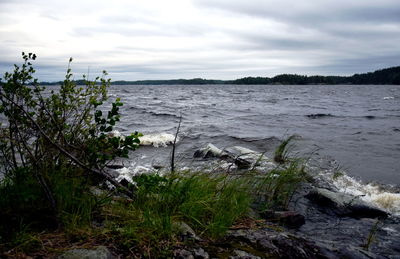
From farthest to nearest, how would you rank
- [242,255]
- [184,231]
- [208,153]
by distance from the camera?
[208,153], [184,231], [242,255]

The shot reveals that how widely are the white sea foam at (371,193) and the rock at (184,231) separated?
4.51 m

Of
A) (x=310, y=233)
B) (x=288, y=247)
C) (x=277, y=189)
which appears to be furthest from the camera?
(x=277, y=189)

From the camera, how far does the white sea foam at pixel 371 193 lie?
6.39m

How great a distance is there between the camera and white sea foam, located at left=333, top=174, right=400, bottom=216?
252 inches

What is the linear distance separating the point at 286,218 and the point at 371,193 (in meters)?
3.55

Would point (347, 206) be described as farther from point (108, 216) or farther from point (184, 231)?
point (108, 216)

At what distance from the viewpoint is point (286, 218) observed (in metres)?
4.89

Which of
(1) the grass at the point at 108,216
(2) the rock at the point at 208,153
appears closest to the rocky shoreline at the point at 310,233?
(1) the grass at the point at 108,216

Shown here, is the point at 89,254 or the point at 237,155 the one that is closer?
the point at 89,254

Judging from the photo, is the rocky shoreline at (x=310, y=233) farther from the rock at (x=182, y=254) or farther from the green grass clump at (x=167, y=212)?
the green grass clump at (x=167, y=212)

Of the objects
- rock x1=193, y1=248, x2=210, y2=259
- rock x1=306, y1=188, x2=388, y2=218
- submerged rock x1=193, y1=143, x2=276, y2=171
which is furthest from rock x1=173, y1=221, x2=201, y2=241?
submerged rock x1=193, y1=143, x2=276, y2=171

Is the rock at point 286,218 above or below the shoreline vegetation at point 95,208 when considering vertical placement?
below

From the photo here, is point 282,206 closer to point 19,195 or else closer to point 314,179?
point 314,179

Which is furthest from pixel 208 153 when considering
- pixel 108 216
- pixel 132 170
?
pixel 108 216
